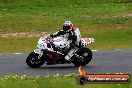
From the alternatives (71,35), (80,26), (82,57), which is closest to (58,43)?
→ (71,35)

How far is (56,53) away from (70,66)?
0.73 m

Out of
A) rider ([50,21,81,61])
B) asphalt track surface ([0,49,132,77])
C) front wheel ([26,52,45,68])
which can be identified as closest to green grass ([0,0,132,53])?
asphalt track surface ([0,49,132,77])

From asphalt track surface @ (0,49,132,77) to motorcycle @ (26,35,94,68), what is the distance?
0.23 meters

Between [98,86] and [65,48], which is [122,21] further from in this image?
[98,86]

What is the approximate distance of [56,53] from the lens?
1745cm

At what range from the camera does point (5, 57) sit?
20453 mm

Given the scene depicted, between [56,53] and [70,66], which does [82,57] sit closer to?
[70,66]

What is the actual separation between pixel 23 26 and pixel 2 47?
826 centimetres

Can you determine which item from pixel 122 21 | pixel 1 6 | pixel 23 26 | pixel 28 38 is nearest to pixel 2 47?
pixel 28 38

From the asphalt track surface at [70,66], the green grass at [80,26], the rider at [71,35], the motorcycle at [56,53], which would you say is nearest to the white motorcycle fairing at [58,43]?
the motorcycle at [56,53]

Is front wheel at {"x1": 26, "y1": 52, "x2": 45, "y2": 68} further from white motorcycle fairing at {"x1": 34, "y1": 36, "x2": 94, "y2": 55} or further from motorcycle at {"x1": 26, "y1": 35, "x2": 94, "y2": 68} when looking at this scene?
white motorcycle fairing at {"x1": 34, "y1": 36, "x2": 94, "y2": 55}

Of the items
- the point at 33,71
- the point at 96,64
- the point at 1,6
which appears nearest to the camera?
the point at 33,71

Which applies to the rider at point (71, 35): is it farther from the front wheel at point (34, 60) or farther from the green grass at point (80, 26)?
the green grass at point (80, 26)

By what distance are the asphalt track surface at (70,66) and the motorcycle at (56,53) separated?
23 cm
